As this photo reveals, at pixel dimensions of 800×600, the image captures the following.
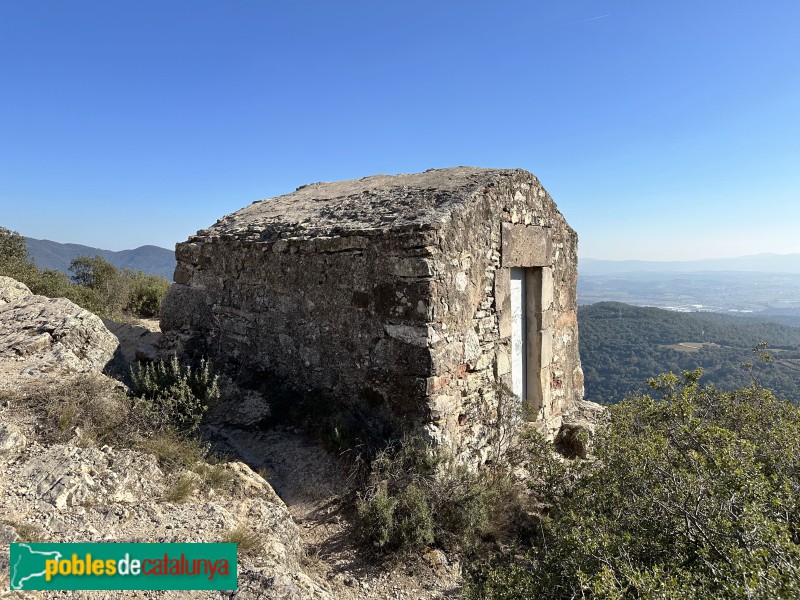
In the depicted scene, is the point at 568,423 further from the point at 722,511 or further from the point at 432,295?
the point at 722,511

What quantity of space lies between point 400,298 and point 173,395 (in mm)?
2453

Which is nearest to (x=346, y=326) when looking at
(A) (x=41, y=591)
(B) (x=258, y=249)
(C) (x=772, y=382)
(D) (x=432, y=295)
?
(D) (x=432, y=295)

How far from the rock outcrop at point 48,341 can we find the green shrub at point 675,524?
13.9 feet

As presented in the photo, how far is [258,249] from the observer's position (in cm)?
564

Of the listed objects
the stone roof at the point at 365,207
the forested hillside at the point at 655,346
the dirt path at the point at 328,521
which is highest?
the stone roof at the point at 365,207

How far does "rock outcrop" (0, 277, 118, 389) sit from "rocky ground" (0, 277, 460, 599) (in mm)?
15

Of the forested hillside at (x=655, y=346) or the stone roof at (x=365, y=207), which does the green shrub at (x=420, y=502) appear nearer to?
the stone roof at (x=365, y=207)

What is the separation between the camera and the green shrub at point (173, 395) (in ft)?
13.7

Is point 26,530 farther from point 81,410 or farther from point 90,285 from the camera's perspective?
point 90,285

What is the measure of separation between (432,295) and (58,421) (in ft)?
10.3

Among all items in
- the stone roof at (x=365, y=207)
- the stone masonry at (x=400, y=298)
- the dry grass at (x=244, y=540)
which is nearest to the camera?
the dry grass at (x=244, y=540)

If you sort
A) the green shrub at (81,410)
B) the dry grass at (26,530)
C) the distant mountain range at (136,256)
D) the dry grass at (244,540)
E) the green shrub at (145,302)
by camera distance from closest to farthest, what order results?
the dry grass at (26,530) → the dry grass at (244,540) → the green shrub at (81,410) → the green shrub at (145,302) → the distant mountain range at (136,256)

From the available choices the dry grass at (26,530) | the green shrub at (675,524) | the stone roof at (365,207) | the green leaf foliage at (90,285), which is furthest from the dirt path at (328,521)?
the green leaf foliage at (90,285)

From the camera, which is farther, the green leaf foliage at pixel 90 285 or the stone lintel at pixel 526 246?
→ the green leaf foliage at pixel 90 285
